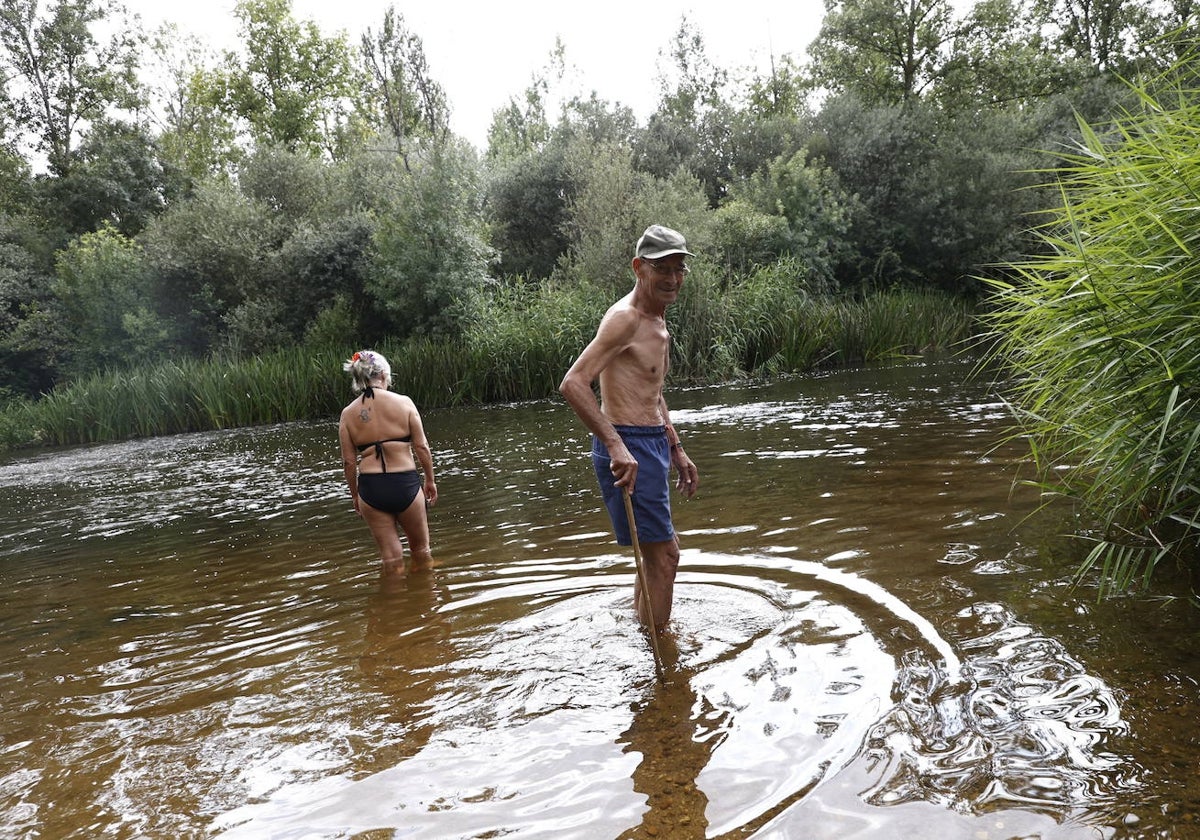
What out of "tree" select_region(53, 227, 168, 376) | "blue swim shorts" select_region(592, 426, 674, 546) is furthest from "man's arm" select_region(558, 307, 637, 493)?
"tree" select_region(53, 227, 168, 376)

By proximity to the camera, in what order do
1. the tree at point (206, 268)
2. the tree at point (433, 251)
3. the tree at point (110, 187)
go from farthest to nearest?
the tree at point (110, 187), the tree at point (206, 268), the tree at point (433, 251)

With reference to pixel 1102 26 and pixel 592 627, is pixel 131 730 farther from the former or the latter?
pixel 1102 26

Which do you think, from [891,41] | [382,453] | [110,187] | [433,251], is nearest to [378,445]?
[382,453]

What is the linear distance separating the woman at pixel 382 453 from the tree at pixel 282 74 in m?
44.5

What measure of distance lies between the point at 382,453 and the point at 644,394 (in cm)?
262

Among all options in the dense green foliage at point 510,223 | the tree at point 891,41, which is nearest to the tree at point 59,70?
the dense green foliage at point 510,223

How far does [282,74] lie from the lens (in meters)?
47.8

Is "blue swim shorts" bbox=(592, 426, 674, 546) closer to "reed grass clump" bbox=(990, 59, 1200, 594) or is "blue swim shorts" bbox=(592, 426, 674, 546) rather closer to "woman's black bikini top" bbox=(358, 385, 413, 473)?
"reed grass clump" bbox=(990, 59, 1200, 594)

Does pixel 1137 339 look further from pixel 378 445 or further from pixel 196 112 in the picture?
pixel 196 112

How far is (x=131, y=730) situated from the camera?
3848 millimetres

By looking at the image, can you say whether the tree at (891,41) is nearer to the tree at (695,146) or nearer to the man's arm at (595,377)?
the tree at (695,146)

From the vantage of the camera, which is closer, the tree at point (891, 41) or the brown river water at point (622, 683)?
the brown river water at point (622, 683)

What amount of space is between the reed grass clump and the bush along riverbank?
15156 millimetres

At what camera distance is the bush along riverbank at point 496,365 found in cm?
2006
